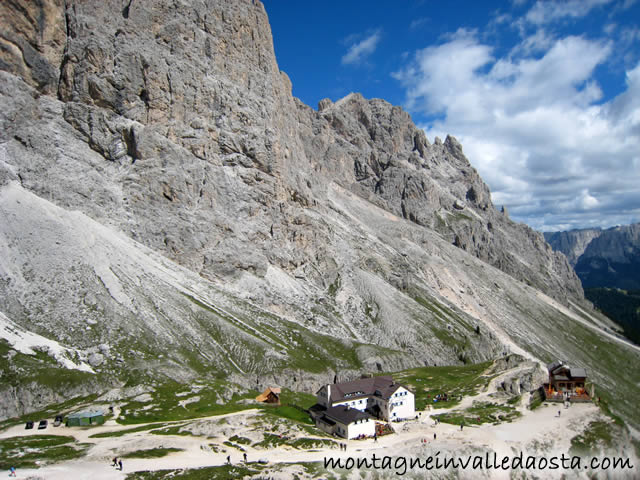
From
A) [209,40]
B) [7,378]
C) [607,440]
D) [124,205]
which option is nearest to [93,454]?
[7,378]

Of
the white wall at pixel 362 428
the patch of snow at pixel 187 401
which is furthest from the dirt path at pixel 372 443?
the patch of snow at pixel 187 401

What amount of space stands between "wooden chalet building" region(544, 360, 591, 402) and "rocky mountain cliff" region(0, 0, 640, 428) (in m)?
49.9

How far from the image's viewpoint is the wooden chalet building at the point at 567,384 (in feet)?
219

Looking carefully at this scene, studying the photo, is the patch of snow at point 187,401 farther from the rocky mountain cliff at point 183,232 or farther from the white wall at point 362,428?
the white wall at point 362,428

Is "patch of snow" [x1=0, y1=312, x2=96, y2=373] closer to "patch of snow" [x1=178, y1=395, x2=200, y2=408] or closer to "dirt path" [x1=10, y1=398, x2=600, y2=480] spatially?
"patch of snow" [x1=178, y1=395, x2=200, y2=408]

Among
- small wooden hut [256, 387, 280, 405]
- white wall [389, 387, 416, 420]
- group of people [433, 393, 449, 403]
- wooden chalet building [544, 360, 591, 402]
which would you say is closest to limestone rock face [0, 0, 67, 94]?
small wooden hut [256, 387, 280, 405]

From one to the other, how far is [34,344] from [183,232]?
53.6 meters

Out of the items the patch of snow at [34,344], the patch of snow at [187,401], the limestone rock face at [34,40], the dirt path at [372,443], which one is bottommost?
the dirt path at [372,443]

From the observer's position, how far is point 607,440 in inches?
2217

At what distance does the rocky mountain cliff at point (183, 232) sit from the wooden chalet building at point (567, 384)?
49.9 meters

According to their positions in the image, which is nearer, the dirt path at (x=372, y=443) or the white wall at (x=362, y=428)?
the dirt path at (x=372, y=443)

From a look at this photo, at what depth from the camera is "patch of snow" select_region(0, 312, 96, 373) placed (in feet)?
264

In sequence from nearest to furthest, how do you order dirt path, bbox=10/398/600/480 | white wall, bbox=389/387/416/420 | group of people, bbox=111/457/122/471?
group of people, bbox=111/457/122/471 < dirt path, bbox=10/398/600/480 < white wall, bbox=389/387/416/420

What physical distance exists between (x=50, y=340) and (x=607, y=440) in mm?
91729
